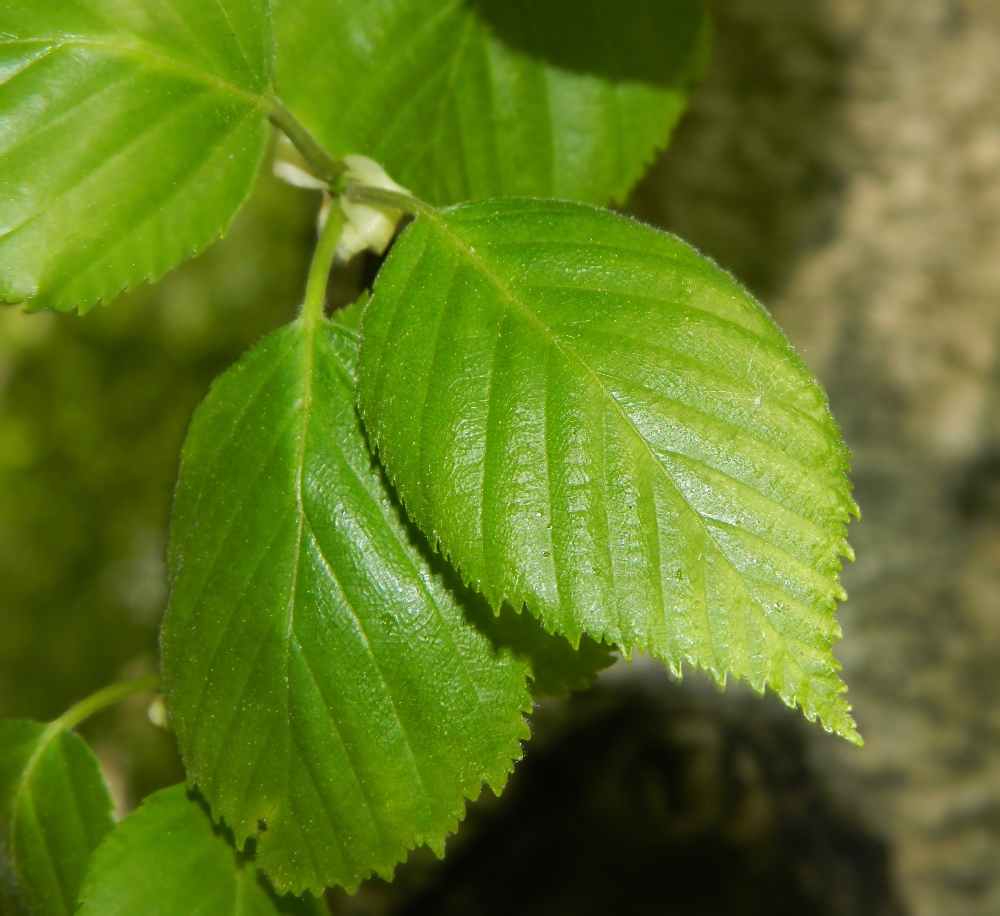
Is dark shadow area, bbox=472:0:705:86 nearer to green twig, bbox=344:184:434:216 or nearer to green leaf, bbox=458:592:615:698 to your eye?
green twig, bbox=344:184:434:216

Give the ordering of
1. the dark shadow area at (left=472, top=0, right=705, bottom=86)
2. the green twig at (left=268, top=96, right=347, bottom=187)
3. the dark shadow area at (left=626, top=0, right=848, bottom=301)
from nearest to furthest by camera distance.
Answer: the green twig at (left=268, top=96, right=347, bottom=187), the dark shadow area at (left=472, top=0, right=705, bottom=86), the dark shadow area at (left=626, top=0, right=848, bottom=301)

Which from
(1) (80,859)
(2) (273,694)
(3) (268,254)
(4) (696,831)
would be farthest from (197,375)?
(2) (273,694)

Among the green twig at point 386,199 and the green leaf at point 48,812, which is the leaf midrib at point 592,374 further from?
the green leaf at point 48,812

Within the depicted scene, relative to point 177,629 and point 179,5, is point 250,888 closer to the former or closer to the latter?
point 177,629

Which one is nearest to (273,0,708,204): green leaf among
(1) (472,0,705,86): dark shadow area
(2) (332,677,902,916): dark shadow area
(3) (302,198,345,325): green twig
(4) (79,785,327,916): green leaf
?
(1) (472,0,705,86): dark shadow area

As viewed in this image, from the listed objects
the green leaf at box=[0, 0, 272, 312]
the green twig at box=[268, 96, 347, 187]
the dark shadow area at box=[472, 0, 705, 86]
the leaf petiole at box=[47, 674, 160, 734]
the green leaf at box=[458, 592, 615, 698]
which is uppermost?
the green leaf at box=[0, 0, 272, 312]

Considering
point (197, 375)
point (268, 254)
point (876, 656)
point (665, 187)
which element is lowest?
point (876, 656)
